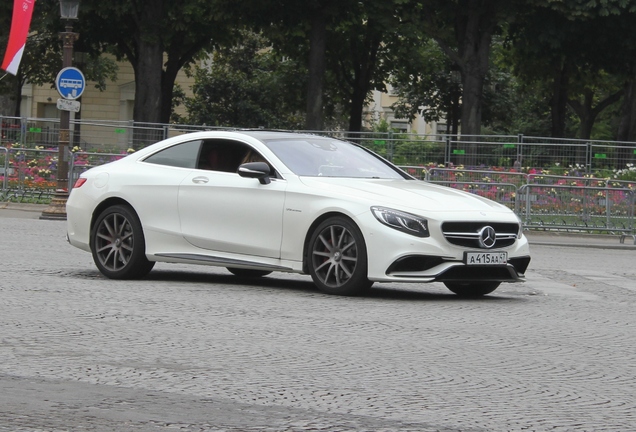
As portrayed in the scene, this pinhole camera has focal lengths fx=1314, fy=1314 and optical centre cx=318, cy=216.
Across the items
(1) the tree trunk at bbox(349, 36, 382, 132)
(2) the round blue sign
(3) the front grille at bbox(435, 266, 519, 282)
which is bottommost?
(3) the front grille at bbox(435, 266, 519, 282)

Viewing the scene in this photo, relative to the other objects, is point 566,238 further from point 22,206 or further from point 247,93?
point 247,93

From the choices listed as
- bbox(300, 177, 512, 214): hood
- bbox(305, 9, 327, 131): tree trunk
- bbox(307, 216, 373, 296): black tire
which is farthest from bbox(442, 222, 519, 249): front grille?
bbox(305, 9, 327, 131): tree trunk

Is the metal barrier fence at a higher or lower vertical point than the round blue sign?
lower

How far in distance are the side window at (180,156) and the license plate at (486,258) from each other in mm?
3062

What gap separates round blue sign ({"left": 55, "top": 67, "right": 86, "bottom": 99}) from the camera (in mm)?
25391

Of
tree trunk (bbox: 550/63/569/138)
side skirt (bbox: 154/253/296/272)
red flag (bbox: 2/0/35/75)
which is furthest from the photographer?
tree trunk (bbox: 550/63/569/138)

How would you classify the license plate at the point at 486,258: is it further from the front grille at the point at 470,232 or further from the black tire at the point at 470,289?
the black tire at the point at 470,289

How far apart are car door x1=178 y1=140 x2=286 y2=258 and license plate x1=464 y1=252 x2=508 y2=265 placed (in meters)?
1.77

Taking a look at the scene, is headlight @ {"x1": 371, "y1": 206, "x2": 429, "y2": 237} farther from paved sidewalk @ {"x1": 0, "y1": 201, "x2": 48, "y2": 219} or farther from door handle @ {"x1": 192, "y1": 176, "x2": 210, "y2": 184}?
paved sidewalk @ {"x1": 0, "y1": 201, "x2": 48, "y2": 219}

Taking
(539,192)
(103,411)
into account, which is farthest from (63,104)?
(103,411)

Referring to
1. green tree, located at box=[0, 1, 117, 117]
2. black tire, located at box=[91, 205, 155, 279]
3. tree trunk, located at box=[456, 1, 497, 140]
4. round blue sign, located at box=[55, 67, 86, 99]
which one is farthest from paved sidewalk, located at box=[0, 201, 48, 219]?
green tree, located at box=[0, 1, 117, 117]

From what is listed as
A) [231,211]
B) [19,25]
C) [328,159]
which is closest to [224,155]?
[231,211]

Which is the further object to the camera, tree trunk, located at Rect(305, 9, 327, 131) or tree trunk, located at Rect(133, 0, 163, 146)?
tree trunk, located at Rect(133, 0, 163, 146)

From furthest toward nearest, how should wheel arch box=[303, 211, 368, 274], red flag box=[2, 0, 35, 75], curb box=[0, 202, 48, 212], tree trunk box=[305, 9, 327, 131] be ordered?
tree trunk box=[305, 9, 327, 131]
red flag box=[2, 0, 35, 75]
curb box=[0, 202, 48, 212]
wheel arch box=[303, 211, 368, 274]
